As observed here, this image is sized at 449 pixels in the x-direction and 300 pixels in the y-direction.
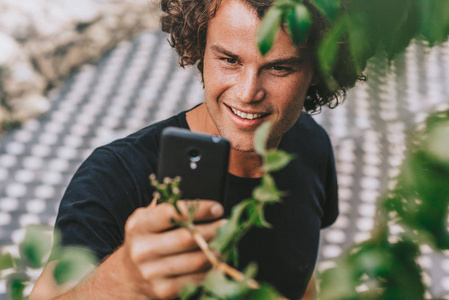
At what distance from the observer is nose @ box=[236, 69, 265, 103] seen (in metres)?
1.16

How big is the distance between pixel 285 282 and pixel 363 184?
2431mm

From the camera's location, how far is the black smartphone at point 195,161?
666 mm

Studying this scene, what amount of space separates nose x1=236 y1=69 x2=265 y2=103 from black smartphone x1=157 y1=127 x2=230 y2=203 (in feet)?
1.59

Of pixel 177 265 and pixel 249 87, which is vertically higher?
pixel 177 265

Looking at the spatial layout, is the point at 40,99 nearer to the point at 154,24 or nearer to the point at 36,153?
the point at 36,153

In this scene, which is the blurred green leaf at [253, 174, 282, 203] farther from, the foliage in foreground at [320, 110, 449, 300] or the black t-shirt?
the black t-shirt

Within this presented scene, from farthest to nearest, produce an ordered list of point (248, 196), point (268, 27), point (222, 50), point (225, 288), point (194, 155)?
point (248, 196)
point (222, 50)
point (194, 155)
point (268, 27)
point (225, 288)

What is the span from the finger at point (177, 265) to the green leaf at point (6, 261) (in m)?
0.15

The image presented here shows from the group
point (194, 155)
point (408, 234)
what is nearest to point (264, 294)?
point (408, 234)

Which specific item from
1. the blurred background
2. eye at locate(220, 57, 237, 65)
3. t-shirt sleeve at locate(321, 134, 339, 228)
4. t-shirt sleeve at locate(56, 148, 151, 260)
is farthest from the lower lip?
the blurred background

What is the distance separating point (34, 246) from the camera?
43cm

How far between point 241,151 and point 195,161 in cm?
59

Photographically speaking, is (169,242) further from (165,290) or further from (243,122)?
(243,122)

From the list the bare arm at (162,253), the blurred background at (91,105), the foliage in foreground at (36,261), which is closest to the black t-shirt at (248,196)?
the bare arm at (162,253)
